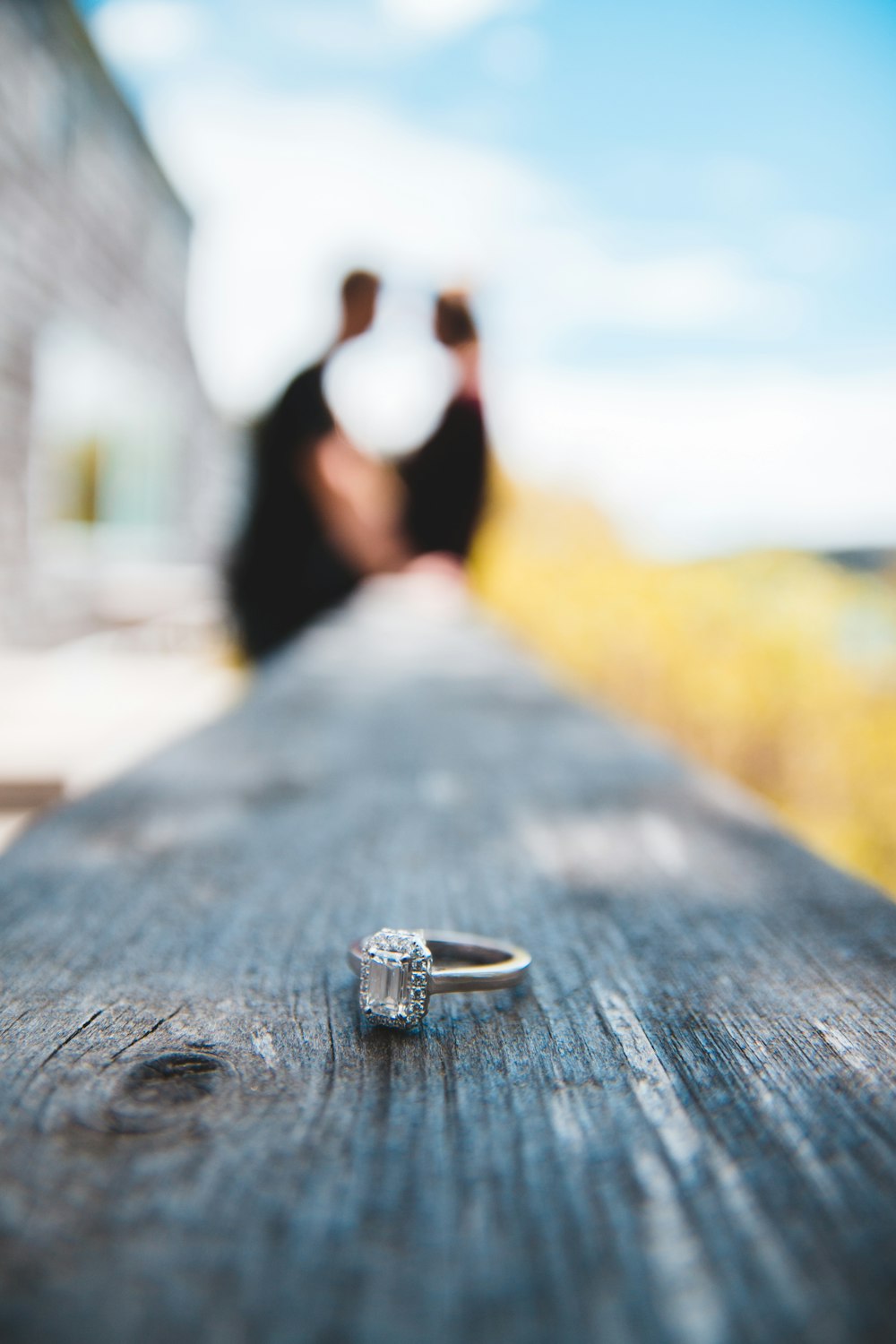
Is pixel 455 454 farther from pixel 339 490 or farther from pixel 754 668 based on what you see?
pixel 754 668

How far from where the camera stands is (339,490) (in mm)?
2773

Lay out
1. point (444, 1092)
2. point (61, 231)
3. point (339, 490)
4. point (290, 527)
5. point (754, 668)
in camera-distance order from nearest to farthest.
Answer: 1. point (444, 1092)
2. point (339, 490)
3. point (290, 527)
4. point (754, 668)
5. point (61, 231)

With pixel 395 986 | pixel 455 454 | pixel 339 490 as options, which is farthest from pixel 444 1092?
pixel 455 454

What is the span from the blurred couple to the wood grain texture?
6.42 feet

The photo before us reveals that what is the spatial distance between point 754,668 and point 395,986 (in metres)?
6.10

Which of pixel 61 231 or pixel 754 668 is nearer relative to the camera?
pixel 754 668

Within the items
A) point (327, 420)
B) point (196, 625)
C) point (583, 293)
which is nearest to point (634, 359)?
point (583, 293)

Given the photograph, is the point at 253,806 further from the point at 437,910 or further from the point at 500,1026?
the point at 500,1026

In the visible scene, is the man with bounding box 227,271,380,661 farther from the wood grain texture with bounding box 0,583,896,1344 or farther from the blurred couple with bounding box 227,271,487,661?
the wood grain texture with bounding box 0,583,896,1344

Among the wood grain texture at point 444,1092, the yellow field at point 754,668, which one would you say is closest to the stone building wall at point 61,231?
the yellow field at point 754,668

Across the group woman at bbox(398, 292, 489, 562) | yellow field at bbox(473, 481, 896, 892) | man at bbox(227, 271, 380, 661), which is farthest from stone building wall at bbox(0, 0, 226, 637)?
woman at bbox(398, 292, 489, 562)

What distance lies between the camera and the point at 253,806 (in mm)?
1058

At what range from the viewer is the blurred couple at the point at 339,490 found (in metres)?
2.78

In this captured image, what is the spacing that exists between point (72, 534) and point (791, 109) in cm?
2565
